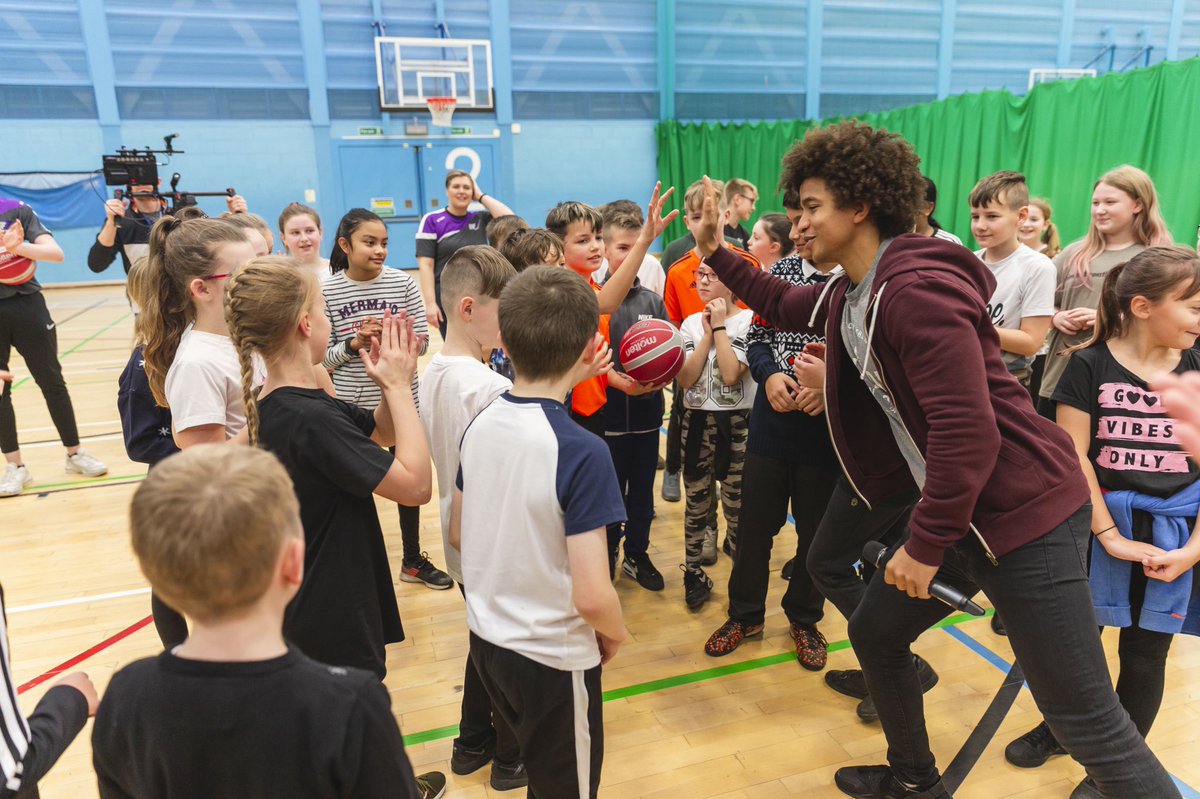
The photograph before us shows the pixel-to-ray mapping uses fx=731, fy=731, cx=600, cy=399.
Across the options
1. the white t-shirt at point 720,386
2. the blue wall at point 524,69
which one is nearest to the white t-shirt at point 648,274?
the white t-shirt at point 720,386

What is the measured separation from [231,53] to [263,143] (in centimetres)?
167

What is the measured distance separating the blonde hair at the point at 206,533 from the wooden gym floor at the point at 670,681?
174cm

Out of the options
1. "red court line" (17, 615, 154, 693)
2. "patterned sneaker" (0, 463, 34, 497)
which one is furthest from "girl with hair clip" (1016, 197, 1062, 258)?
"patterned sneaker" (0, 463, 34, 497)

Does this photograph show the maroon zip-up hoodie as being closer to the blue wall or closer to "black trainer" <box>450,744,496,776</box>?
"black trainer" <box>450,744,496,776</box>

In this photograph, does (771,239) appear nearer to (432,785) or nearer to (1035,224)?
(1035,224)

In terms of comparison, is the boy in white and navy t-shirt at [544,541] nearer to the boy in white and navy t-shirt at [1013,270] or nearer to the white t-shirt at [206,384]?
the white t-shirt at [206,384]

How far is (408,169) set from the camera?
1478cm

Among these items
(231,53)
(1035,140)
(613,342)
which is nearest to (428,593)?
(613,342)

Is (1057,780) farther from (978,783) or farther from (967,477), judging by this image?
→ (967,477)

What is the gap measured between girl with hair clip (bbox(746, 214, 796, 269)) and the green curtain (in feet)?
17.5

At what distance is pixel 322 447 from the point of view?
172 cm

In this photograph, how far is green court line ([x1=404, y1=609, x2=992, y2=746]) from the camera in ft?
8.79

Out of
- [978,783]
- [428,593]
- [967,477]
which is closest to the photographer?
[967,477]

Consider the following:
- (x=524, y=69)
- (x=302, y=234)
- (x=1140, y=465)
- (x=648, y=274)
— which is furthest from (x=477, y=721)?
(x=524, y=69)
